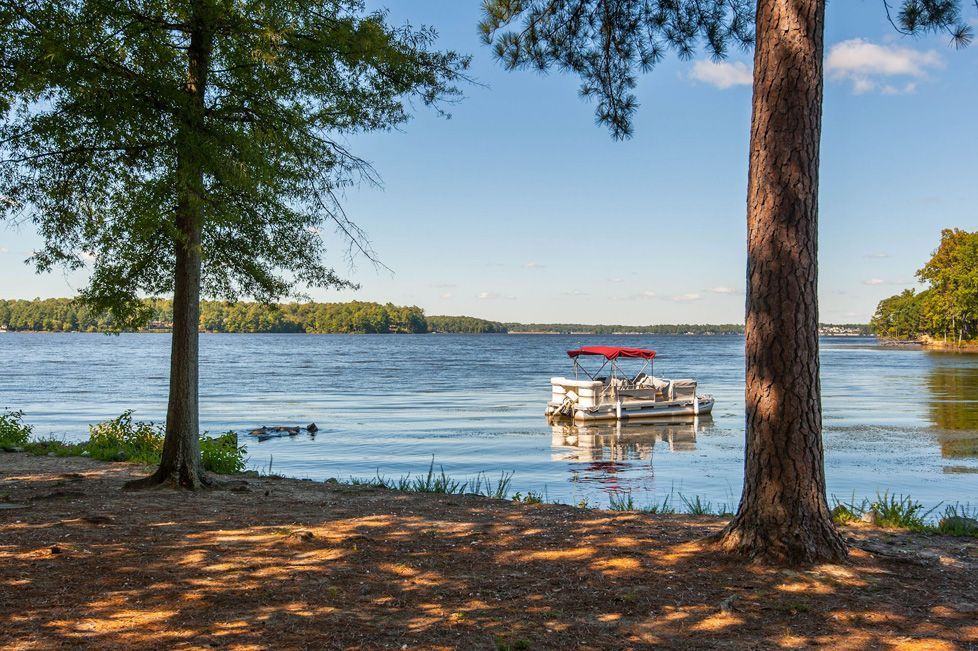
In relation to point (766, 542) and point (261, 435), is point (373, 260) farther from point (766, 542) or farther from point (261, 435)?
point (261, 435)

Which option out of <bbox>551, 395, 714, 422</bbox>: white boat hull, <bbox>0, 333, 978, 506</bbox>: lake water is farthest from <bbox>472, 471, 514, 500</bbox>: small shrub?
<bbox>551, 395, 714, 422</bbox>: white boat hull

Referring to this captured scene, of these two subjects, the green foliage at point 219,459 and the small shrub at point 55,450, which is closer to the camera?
the green foliage at point 219,459

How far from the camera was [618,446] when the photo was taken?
23953 mm

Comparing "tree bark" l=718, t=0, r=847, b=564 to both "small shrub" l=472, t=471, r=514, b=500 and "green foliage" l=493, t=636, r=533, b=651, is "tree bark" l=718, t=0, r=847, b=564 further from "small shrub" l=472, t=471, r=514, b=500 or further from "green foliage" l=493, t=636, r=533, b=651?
"small shrub" l=472, t=471, r=514, b=500

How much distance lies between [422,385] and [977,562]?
146ft

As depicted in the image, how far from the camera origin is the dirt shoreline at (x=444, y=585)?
4371mm

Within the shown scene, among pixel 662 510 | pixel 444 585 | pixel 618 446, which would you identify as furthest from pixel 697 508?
pixel 618 446

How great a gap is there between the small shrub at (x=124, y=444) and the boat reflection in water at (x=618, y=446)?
859 cm

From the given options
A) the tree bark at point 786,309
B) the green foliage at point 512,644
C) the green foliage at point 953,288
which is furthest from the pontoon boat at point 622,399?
the green foliage at point 953,288

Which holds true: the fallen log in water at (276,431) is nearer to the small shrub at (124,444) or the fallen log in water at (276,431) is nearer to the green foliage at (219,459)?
the small shrub at (124,444)

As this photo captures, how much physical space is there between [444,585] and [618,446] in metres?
19.2

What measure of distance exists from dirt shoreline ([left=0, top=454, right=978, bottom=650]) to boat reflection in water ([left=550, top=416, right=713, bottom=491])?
985 centimetres

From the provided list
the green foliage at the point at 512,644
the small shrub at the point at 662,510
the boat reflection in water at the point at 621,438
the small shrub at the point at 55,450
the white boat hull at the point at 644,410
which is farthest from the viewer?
the white boat hull at the point at 644,410

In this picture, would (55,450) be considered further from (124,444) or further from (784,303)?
(784,303)
